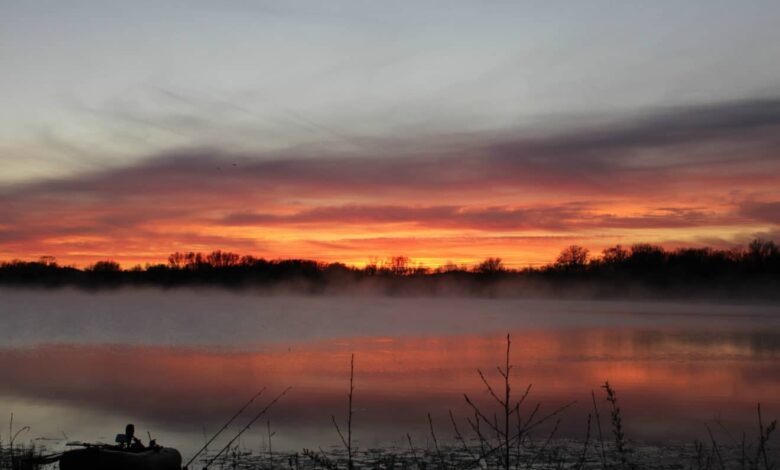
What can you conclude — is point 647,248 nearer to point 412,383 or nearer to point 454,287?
point 454,287

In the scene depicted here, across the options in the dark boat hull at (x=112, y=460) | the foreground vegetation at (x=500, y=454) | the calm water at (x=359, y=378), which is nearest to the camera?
the dark boat hull at (x=112, y=460)

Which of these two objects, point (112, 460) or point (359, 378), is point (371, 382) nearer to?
point (359, 378)

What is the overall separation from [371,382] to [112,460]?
1507cm

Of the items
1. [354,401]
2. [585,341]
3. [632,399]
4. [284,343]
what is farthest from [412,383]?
[585,341]

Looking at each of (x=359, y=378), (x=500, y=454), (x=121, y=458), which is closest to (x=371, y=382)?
(x=359, y=378)

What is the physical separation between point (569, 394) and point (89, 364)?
56.1 ft

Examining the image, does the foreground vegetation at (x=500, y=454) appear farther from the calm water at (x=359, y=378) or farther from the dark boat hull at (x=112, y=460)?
the dark boat hull at (x=112, y=460)

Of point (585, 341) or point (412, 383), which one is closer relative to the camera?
point (412, 383)

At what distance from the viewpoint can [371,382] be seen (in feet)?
73.7

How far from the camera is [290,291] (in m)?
162

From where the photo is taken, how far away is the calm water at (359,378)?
51.2ft

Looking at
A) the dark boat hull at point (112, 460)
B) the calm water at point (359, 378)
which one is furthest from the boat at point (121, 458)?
the calm water at point (359, 378)

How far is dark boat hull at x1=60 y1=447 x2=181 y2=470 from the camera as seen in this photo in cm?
770

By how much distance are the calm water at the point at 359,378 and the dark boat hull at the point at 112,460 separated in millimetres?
5299
